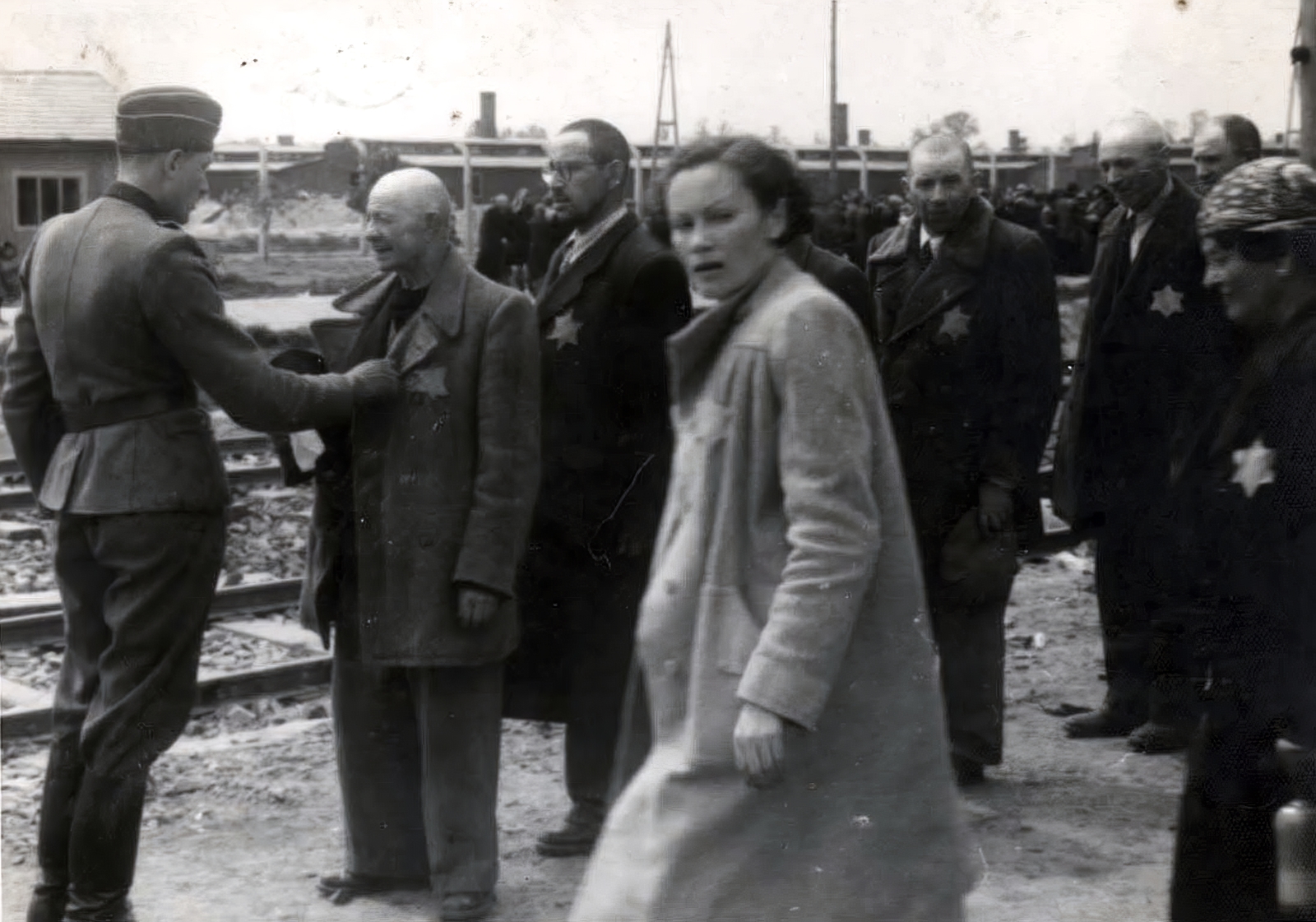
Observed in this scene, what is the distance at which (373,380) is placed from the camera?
4941 mm

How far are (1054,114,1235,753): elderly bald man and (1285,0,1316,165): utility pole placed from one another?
2.06 feet

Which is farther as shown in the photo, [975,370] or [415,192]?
[975,370]

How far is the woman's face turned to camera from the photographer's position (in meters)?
3.40

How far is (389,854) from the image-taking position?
209 inches

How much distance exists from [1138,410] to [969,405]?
86 centimetres

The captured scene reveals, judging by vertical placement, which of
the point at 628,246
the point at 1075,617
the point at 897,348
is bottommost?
the point at 1075,617

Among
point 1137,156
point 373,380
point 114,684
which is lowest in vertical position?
point 114,684

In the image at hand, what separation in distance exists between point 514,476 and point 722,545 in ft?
6.03

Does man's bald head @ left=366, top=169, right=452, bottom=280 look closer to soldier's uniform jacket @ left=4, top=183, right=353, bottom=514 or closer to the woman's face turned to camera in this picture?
soldier's uniform jacket @ left=4, top=183, right=353, bottom=514

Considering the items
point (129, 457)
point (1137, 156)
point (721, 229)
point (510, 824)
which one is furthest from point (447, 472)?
point (1137, 156)

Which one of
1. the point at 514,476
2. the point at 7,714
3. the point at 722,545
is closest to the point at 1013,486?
the point at 514,476

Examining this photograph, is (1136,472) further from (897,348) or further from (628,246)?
(628,246)

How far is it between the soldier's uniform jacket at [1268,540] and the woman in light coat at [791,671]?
30.7 inches

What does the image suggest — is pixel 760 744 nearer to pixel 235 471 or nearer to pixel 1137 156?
pixel 1137 156
